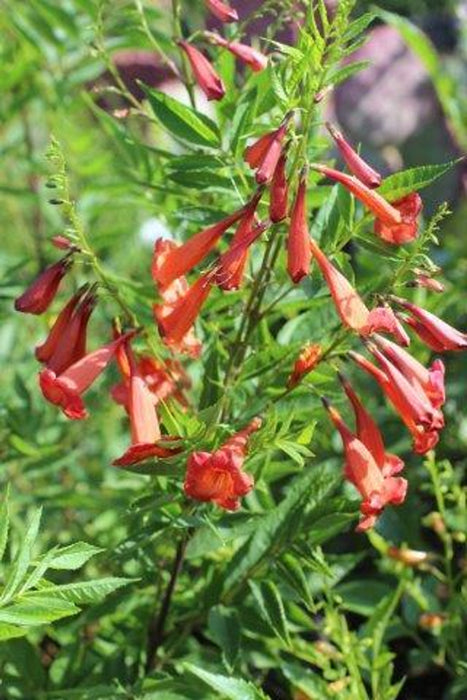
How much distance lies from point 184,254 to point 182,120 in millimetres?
220

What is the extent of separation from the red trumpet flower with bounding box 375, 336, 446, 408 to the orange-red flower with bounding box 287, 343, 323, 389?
7cm

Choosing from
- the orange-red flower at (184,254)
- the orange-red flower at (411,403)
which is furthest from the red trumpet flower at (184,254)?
the orange-red flower at (411,403)

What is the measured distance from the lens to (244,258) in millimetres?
1309

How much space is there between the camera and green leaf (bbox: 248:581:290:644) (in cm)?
157

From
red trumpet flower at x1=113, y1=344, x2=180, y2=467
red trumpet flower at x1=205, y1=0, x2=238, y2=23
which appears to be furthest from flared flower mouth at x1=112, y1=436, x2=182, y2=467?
red trumpet flower at x1=205, y1=0, x2=238, y2=23

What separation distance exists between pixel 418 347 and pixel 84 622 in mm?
795

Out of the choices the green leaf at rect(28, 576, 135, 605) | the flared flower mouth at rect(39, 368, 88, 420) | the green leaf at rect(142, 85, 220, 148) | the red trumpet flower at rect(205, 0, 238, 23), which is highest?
the red trumpet flower at rect(205, 0, 238, 23)

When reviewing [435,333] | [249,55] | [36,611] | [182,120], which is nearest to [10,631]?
[36,611]

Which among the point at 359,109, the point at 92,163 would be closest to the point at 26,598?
the point at 92,163

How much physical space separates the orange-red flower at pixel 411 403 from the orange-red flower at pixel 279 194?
222 mm

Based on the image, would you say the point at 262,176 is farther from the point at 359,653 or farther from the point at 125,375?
the point at 359,653

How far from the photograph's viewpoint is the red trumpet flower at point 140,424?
1337 mm

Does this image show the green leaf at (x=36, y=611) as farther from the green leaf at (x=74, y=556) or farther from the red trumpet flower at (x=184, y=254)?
the red trumpet flower at (x=184, y=254)

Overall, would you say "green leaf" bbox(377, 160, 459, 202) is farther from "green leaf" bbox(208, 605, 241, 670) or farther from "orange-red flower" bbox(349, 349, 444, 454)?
"green leaf" bbox(208, 605, 241, 670)
